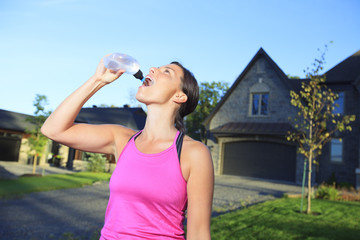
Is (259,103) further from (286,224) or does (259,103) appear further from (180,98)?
(180,98)

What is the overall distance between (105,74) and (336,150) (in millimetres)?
21136

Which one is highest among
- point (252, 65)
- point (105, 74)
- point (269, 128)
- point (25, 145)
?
point (252, 65)

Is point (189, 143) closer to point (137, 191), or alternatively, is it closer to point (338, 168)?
point (137, 191)

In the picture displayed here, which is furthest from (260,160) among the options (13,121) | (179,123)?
(179,123)

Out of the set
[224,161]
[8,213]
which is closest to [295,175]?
[224,161]

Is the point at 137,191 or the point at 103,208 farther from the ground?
the point at 137,191

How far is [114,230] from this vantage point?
1.81 m

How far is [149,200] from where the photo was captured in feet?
5.87

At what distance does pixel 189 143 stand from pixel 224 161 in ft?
73.3

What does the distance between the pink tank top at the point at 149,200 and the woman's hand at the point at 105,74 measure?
1.92 feet

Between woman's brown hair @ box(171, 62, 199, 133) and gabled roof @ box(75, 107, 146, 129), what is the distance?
2633 cm

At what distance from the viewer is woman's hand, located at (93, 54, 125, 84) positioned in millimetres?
2070

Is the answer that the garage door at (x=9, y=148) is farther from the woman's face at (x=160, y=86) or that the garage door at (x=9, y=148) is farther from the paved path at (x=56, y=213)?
the woman's face at (x=160, y=86)

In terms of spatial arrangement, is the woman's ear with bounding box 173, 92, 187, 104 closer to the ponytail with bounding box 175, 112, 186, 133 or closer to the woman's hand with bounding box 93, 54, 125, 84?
the ponytail with bounding box 175, 112, 186, 133
